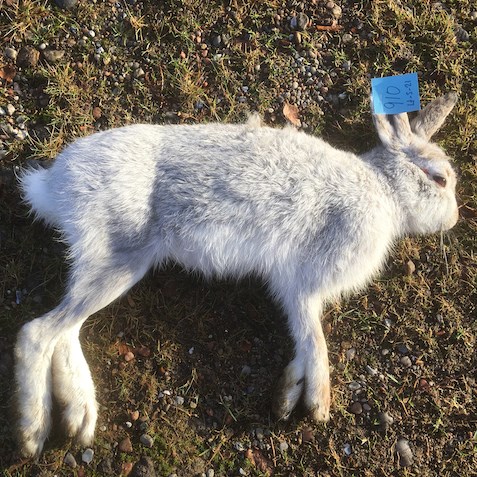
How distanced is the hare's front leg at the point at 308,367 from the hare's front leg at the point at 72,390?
1163 millimetres

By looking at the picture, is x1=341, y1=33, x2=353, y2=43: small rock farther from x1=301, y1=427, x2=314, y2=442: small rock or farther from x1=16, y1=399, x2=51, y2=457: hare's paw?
x1=16, y1=399, x2=51, y2=457: hare's paw

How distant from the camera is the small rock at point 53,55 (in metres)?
3.93

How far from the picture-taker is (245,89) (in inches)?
162

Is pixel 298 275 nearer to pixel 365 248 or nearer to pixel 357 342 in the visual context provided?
pixel 365 248

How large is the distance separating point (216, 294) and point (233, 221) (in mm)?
719

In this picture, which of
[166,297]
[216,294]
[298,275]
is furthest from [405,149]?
[166,297]

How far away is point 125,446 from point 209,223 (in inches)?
58.7

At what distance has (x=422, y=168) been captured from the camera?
12.0 ft

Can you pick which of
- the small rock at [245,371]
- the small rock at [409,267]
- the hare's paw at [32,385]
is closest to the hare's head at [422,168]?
the small rock at [409,267]

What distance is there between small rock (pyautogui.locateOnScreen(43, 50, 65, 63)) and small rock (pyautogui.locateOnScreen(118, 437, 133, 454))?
2.61 meters

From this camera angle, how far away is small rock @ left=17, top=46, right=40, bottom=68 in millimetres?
3891

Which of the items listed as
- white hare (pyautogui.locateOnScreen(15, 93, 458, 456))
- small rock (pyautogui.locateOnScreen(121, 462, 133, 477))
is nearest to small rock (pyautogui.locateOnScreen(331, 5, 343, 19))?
white hare (pyautogui.locateOnScreen(15, 93, 458, 456))

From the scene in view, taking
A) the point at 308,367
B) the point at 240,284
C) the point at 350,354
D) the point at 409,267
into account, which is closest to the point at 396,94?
the point at 409,267

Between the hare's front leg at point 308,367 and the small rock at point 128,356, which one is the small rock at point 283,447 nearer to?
the hare's front leg at point 308,367
